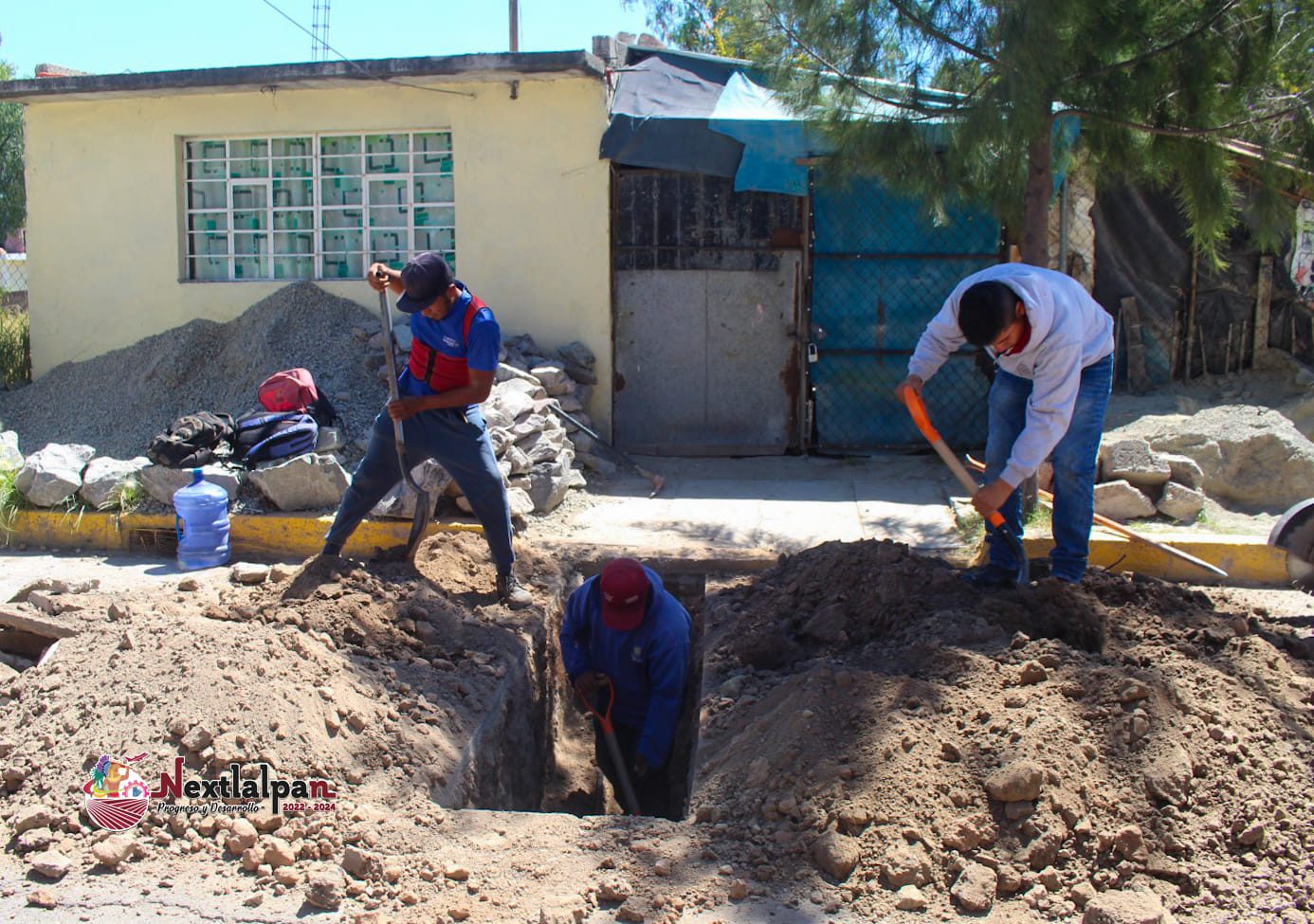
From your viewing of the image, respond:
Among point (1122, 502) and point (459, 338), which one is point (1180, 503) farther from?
point (459, 338)

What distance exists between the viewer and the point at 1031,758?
3.69 m

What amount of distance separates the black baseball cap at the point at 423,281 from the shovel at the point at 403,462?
0.72 feet

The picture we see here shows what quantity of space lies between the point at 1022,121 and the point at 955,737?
3.49m

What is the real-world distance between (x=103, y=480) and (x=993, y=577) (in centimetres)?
582

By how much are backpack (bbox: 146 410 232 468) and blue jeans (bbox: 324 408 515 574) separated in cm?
263

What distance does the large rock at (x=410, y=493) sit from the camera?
7.11 meters

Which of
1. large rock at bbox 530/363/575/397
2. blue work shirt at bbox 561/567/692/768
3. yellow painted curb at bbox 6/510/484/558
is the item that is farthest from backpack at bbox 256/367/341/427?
blue work shirt at bbox 561/567/692/768

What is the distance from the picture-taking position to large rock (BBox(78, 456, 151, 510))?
7.63 metres

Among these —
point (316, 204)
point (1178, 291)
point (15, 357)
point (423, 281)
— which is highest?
point (316, 204)

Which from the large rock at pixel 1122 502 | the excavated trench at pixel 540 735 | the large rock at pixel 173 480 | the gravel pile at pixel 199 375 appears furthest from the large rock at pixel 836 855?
the gravel pile at pixel 199 375

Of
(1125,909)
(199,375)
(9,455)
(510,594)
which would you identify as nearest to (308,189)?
(199,375)

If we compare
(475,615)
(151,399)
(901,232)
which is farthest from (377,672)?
(901,232)

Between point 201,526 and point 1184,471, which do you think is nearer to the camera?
point 201,526

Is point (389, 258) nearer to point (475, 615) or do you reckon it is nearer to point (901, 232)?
point (901, 232)
